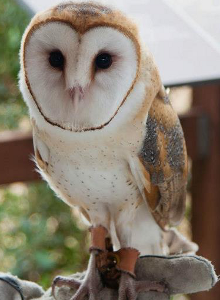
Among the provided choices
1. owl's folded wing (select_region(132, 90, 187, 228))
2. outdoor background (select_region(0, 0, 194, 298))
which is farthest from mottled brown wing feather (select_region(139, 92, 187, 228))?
outdoor background (select_region(0, 0, 194, 298))

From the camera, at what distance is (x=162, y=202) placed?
112 cm

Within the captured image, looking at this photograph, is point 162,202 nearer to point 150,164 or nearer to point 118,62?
point 150,164

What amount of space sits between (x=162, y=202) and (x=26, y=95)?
0.28 metres

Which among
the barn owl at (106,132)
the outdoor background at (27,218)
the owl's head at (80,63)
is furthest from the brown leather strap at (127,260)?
the outdoor background at (27,218)

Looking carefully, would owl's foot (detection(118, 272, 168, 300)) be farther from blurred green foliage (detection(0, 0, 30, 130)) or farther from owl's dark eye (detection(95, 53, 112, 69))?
blurred green foliage (detection(0, 0, 30, 130))

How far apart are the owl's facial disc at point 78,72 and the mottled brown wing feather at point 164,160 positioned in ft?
0.35

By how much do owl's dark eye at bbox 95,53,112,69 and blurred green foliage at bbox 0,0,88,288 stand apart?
99 cm

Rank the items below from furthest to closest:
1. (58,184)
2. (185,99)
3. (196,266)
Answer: (185,99) → (58,184) → (196,266)

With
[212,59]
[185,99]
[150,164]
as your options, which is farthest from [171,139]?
[185,99]

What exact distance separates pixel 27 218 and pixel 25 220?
1.8 inches

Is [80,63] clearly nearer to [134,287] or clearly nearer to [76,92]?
[76,92]

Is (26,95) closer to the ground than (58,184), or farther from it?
farther from it

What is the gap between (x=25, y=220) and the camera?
203cm

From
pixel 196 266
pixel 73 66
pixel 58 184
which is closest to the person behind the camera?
pixel 73 66
